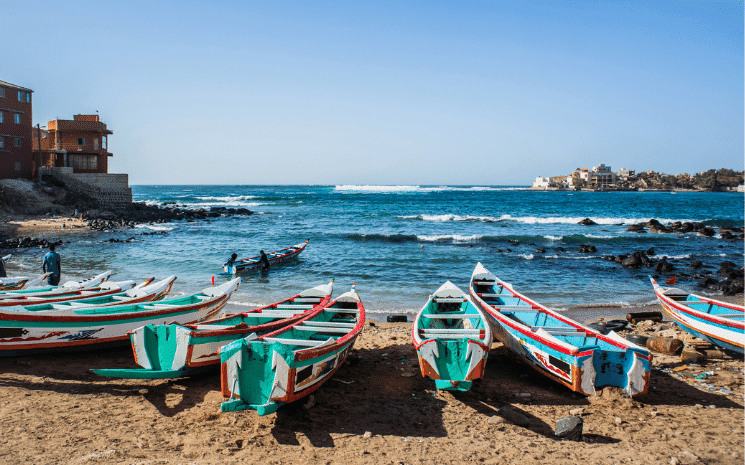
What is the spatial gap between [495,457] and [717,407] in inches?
155

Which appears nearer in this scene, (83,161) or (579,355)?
(579,355)

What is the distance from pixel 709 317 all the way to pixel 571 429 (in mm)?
5213

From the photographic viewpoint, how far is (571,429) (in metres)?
5.62

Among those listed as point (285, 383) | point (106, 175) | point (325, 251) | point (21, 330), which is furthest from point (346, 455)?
point (106, 175)

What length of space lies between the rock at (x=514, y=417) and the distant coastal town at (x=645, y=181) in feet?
481

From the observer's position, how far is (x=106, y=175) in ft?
141

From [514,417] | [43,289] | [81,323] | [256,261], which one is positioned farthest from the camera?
[256,261]

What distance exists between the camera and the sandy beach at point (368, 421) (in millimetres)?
5191

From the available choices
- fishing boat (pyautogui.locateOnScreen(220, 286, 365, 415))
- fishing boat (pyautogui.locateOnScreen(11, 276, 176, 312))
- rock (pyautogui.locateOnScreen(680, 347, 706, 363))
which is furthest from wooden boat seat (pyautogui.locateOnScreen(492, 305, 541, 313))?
fishing boat (pyautogui.locateOnScreen(11, 276, 176, 312))

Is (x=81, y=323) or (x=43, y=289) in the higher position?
(x=43, y=289)

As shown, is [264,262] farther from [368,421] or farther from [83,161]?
[83,161]

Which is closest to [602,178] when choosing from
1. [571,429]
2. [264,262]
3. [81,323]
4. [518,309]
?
[264,262]

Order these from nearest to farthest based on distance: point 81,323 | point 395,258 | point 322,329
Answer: point 322,329, point 81,323, point 395,258

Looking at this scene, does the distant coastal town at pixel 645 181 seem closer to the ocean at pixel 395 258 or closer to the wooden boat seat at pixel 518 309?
the ocean at pixel 395 258
